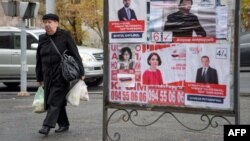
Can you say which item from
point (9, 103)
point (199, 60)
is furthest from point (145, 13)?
point (9, 103)

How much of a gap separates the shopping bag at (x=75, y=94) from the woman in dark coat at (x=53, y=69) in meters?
0.07

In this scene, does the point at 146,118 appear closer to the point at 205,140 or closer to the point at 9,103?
the point at 205,140

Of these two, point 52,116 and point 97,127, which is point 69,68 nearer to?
point 52,116

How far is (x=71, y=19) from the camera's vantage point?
3453 cm

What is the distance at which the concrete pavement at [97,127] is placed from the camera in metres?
7.58

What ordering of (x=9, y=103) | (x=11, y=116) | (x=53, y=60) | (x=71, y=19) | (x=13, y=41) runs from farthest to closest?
(x=71, y=19) < (x=13, y=41) < (x=9, y=103) < (x=11, y=116) < (x=53, y=60)

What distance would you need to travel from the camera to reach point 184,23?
5.57m

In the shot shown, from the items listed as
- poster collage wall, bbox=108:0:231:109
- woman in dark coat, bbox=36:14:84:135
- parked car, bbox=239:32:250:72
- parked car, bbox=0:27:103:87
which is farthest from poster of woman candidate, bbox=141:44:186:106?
parked car, bbox=239:32:250:72

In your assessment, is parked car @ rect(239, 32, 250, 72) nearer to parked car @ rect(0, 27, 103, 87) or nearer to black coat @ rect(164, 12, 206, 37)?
parked car @ rect(0, 27, 103, 87)

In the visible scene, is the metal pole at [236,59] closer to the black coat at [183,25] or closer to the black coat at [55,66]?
the black coat at [183,25]

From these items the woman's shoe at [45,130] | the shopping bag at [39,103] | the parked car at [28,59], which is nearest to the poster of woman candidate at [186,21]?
the woman's shoe at [45,130]

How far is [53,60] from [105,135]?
195cm

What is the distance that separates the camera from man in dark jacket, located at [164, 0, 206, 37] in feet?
18.0

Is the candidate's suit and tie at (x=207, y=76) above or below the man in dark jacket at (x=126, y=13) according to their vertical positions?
below
